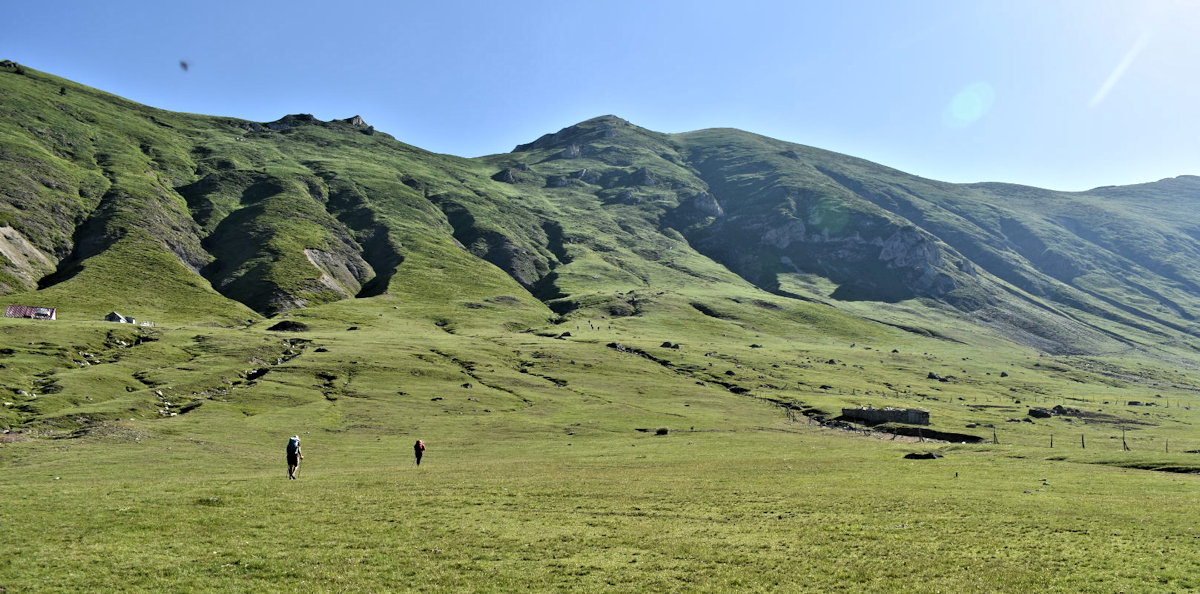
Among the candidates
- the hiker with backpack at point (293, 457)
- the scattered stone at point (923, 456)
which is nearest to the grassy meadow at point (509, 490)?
the scattered stone at point (923, 456)

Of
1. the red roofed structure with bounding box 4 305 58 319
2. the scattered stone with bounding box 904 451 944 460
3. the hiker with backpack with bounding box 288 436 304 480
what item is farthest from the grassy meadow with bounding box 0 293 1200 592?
the red roofed structure with bounding box 4 305 58 319

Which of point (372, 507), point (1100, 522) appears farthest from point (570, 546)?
point (1100, 522)

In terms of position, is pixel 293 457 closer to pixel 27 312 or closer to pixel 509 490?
pixel 509 490

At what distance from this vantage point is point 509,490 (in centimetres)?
4394

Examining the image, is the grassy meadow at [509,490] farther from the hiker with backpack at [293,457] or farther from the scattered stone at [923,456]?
the hiker with backpack at [293,457]

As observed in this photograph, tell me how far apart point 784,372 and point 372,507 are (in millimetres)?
153052

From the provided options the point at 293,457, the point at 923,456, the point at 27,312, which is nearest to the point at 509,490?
the point at 293,457

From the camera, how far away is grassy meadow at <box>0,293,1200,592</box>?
2548 cm

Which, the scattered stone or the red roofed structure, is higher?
the red roofed structure

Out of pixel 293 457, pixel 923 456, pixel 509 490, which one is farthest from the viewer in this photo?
pixel 923 456

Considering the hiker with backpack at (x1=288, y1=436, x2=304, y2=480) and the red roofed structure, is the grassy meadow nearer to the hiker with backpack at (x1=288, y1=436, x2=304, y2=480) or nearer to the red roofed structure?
the hiker with backpack at (x1=288, y1=436, x2=304, y2=480)

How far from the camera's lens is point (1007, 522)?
114 ft

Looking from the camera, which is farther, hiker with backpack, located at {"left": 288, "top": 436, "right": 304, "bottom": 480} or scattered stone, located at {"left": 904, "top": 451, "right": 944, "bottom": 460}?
scattered stone, located at {"left": 904, "top": 451, "right": 944, "bottom": 460}

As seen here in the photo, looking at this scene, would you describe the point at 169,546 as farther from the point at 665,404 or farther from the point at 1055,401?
the point at 1055,401
